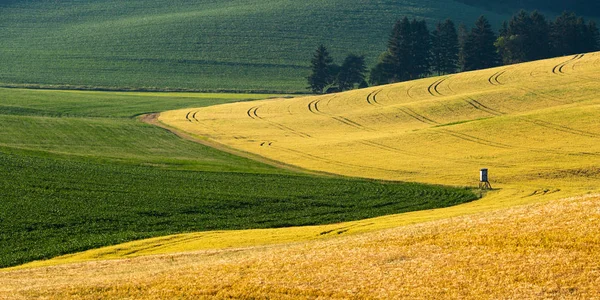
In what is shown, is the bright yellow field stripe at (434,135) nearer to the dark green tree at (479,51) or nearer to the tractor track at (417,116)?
the tractor track at (417,116)

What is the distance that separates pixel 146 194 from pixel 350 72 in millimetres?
84464

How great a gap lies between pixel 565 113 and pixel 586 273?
44.9 metres

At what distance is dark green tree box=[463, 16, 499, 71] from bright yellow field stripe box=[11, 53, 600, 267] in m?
26.2

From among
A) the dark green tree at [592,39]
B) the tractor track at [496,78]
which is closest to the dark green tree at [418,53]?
the dark green tree at [592,39]

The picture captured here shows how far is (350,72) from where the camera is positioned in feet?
402

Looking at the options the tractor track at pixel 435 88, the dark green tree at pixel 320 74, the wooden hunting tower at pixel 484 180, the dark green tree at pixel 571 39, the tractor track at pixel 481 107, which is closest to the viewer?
the wooden hunting tower at pixel 484 180

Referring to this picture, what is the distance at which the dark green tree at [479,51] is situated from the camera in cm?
12131

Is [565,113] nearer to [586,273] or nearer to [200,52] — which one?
[586,273]

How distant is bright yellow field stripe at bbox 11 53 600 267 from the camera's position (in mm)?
34594

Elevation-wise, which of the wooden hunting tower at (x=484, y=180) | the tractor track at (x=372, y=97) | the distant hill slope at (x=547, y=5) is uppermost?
the distant hill slope at (x=547, y=5)

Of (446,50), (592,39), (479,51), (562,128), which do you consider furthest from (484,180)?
(592,39)

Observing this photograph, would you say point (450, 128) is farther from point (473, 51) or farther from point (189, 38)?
point (189, 38)

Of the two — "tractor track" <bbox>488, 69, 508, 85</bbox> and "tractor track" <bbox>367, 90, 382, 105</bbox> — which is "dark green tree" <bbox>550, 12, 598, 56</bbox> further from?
"tractor track" <bbox>367, 90, 382, 105</bbox>

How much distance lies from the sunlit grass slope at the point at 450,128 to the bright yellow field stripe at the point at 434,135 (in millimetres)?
106
